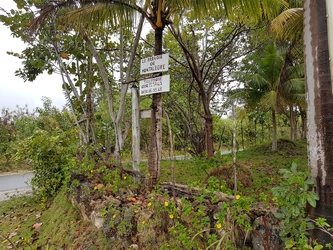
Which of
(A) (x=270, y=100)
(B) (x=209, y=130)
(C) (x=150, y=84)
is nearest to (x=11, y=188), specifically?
(B) (x=209, y=130)

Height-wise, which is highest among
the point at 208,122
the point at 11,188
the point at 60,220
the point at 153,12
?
the point at 153,12

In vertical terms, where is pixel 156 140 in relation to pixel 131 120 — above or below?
below

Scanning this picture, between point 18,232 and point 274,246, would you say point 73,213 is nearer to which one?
point 18,232

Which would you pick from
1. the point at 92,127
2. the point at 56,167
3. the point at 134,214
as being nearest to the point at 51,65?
the point at 92,127

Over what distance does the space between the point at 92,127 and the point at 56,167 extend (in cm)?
102

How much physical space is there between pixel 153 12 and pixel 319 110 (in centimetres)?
259

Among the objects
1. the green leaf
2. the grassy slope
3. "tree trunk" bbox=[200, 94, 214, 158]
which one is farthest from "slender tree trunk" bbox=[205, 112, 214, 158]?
the green leaf

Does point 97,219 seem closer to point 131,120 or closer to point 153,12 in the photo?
point 131,120

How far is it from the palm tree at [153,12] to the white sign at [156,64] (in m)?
0.19

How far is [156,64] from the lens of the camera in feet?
11.4

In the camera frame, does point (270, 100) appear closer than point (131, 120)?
No

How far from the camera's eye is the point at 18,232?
3.65m

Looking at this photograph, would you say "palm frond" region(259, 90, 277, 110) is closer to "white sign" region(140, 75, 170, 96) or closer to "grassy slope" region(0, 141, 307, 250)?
"grassy slope" region(0, 141, 307, 250)

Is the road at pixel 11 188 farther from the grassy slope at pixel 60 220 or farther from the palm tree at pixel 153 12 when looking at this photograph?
the palm tree at pixel 153 12
